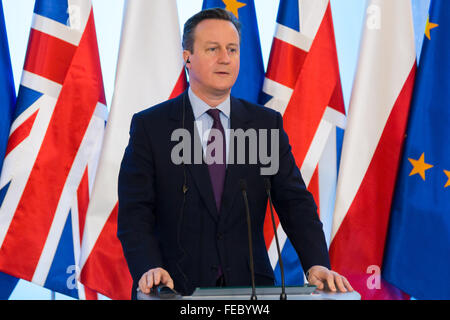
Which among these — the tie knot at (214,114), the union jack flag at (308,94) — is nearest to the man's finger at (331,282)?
the tie knot at (214,114)

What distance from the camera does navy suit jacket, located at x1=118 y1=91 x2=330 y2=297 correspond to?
1.75m

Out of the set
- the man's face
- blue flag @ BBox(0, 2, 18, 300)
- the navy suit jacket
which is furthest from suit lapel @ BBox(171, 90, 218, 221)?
Answer: blue flag @ BBox(0, 2, 18, 300)

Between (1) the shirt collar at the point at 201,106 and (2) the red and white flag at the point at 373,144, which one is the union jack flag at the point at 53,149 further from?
(2) the red and white flag at the point at 373,144

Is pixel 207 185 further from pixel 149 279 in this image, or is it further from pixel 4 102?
pixel 4 102

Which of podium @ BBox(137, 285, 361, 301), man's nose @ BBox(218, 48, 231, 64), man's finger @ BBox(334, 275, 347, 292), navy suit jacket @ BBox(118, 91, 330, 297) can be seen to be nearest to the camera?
podium @ BBox(137, 285, 361, 301)

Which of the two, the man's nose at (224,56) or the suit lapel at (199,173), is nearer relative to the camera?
the suit lapel at (199,173)

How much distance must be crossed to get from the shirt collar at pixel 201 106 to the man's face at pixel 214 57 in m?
0.03

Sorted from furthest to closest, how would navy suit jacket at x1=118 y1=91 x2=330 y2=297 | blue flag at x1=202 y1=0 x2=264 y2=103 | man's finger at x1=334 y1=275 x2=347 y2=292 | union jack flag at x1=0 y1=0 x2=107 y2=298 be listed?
blue flag at x1=202 y1=0 x2=264 y2=103 → union jack flag at x1=0 y1=0 x2=107 y2=298 → navy suit jacket at x1=118 y1=91 x2=330 y2=297 → man's finger at x1=334 y1=275 x2=347 y2=292

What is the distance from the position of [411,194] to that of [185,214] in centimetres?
154

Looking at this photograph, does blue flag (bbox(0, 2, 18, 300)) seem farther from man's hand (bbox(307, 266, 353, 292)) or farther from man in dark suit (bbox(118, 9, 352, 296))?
man's hand (bbox(307, 266, 353, 292))

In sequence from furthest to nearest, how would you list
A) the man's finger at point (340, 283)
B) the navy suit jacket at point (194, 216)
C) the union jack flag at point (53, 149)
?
the union jack flag at point (53, 149) < the navy suit jacket at point (194, 216) < the man's finger at point (340, 283)

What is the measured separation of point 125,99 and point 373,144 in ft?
4.39

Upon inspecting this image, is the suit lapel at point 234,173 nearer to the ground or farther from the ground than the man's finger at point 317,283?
farther from the ground

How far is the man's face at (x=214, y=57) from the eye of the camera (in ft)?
6.27
